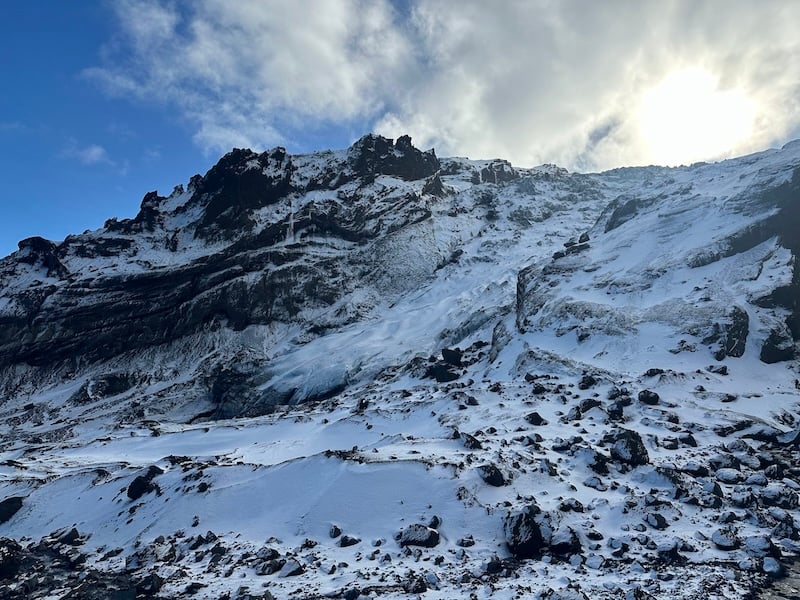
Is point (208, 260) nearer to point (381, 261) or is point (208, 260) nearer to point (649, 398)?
point (381, 261)

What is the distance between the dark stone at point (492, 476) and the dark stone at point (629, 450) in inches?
182

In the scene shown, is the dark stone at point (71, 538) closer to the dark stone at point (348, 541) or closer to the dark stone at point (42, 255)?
the dark stone at point (348, 541)

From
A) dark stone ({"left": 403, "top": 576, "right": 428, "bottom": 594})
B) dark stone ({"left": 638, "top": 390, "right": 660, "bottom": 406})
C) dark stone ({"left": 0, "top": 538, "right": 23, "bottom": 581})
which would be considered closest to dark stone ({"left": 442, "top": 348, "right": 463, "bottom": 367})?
dark stone ({"left": 638, "top": 390, "right": 660, "bottom": 406})

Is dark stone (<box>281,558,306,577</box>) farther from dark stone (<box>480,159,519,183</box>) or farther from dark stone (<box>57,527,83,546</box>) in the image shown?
dark stone (<box>480,159,519,183</box>)

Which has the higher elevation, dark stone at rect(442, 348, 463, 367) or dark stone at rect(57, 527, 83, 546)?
dark stone at rect(442, 348, 463, 367)

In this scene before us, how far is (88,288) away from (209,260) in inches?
784

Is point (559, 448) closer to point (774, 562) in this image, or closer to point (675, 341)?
point (774, 562)

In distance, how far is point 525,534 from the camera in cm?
1336

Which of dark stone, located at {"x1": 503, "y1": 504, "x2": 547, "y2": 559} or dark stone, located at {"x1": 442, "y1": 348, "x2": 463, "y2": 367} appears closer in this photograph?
dark stone, located at {"x1": 503, "y1": 504, "x2": 547, "y2": 559}

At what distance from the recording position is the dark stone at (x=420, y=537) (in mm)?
14017

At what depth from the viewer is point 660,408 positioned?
23.0 m

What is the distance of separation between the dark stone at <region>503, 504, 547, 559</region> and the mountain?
0.06 m

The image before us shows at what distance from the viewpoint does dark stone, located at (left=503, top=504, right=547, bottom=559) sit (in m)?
13.1

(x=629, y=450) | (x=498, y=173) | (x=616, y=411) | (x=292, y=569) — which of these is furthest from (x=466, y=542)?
(x=498, y=173)
